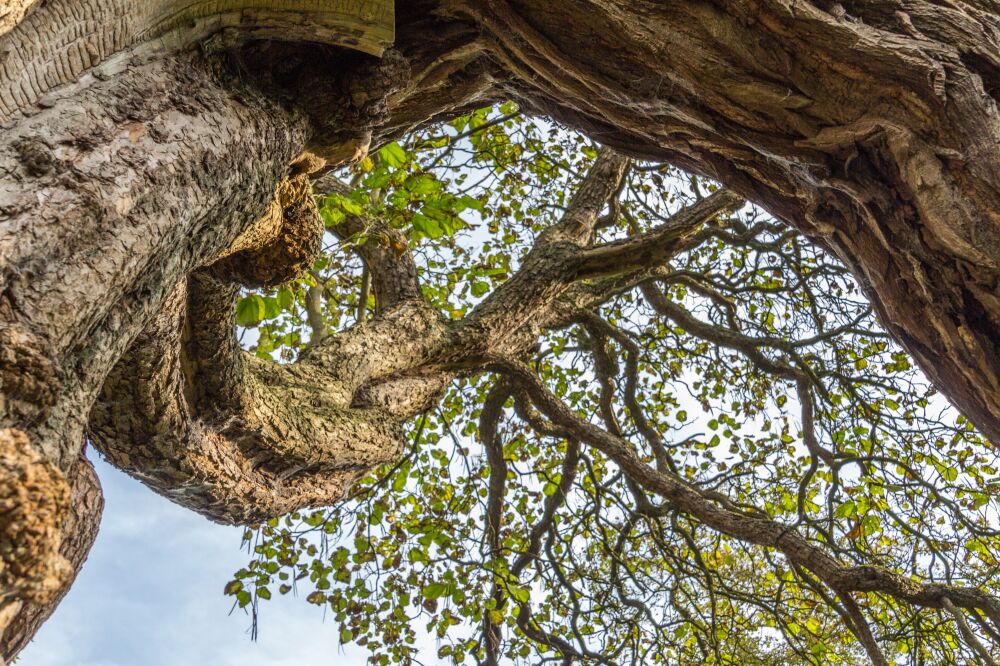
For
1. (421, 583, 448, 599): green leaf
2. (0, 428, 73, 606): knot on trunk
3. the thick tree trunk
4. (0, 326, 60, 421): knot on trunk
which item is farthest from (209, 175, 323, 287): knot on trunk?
(421, 583, 448, 599): green leaf

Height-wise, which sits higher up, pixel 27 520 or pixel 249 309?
pixel 249 309

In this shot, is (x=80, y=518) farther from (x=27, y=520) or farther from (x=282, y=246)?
(x=282, y=246)

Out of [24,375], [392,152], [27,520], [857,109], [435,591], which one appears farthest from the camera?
[435,591]

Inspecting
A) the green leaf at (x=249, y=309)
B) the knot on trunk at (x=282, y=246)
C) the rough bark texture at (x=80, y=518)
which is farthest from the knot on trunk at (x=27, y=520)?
the green leaf at (x=249, y=309)

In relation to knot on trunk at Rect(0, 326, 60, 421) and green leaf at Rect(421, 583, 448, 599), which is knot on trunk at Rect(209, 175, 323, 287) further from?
green leaf at Rect(421, 583, 448, 599)

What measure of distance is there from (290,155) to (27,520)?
4.30ft

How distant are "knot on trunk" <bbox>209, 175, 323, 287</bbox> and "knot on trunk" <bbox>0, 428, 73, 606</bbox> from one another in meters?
1.39

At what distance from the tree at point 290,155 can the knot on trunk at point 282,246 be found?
0.4 inches

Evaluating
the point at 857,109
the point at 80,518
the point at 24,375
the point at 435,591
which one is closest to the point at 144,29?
the point at 24,375

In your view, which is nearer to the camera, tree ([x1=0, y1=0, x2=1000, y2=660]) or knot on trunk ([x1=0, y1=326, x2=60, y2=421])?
knot on trunk ([x1=0, y1=326, x2=60, y2=421])

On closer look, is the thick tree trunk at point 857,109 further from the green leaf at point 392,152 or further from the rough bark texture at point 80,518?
the rough bark texture at point 80,518

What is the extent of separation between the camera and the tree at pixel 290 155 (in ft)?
4.15

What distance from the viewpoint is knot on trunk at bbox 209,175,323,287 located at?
2.39 metres

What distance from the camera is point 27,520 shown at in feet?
3.21
